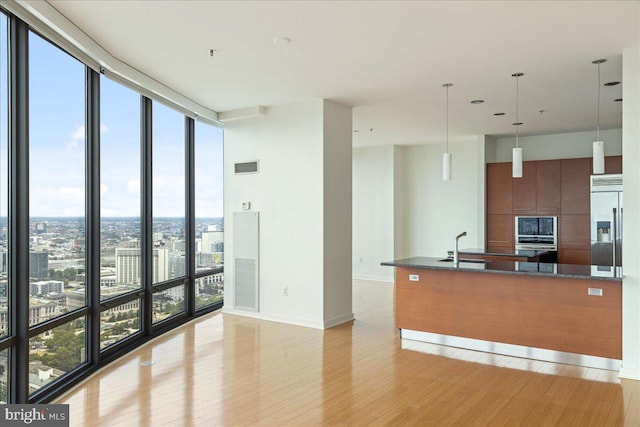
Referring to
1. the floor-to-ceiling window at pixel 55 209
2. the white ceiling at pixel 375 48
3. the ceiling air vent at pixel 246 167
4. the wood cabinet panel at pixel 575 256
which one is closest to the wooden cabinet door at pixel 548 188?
the wood cabinet panel at pixel 575 256

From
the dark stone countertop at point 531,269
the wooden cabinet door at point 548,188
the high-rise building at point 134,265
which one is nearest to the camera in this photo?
the dark stone countertop at point 531,269

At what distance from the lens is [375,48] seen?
4.38 meters

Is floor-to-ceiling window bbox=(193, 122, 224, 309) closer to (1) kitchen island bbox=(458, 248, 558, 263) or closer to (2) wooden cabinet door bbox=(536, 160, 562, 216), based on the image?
(1) kitchen island bbox=(458, 248, 558, 263)

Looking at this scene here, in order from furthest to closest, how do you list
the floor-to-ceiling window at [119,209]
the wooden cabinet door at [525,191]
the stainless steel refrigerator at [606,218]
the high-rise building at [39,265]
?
1. the wooden cabinet door at [525,191]
2. the stainless steel refrigerator at [606,218]
3. the floor-to-ceiling window at [119,209]
4. the high-rise building at [39,265]

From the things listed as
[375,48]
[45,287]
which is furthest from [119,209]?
[375,48]

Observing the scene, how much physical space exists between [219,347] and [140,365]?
897mm

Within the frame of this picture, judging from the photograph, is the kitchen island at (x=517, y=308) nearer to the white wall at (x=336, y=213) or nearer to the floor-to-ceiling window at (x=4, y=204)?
the white wall at (x=336, y=213)

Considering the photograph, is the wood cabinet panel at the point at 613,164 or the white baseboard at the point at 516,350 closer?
the white baseboard at the point at 516,350

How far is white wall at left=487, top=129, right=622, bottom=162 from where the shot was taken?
8.27 m

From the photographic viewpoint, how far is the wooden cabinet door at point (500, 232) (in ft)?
28.4

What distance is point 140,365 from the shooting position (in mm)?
4727

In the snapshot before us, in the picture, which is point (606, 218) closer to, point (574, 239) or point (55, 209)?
point (574, 239)

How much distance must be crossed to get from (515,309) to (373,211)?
5.82m

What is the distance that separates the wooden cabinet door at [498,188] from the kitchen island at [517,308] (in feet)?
12.0
